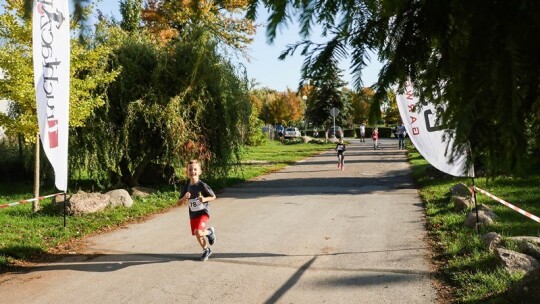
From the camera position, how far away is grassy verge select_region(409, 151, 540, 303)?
4.68 meters

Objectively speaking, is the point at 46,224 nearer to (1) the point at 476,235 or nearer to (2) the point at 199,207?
(2) the point at 199,207

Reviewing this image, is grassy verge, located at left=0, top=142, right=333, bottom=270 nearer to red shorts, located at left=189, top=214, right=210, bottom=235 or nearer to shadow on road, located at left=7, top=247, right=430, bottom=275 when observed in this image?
shadow on road, located at left=7, top=247, right=430, bottom=275

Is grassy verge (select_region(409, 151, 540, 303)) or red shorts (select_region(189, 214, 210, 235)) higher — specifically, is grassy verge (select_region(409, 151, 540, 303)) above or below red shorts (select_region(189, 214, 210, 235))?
below

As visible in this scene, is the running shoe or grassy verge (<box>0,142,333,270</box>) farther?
grassy verge (<box>0,142,333,270</box>)

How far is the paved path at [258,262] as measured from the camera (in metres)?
5.02

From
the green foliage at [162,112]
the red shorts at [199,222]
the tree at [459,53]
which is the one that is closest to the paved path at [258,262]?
the red shorts at [199,222]

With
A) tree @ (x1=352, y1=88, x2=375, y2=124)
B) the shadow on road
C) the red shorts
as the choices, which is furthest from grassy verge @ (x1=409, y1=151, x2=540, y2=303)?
the red shorts

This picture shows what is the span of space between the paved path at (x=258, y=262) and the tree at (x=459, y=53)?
3323 mm

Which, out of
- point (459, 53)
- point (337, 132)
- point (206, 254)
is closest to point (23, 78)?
point (206, 254)

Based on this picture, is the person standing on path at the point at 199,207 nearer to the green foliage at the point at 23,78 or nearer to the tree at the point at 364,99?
the green foliage at the point at 23,78

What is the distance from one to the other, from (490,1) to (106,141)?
11739mm

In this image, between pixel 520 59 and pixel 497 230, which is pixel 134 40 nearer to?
pixel 497 230

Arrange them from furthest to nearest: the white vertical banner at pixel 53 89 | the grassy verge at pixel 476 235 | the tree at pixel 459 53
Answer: the white vertical banner at pixel 53 89 < the grassy verge at pixel 476 235 < the tree at pixel 459 53

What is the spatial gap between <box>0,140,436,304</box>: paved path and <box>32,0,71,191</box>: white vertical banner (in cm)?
164
